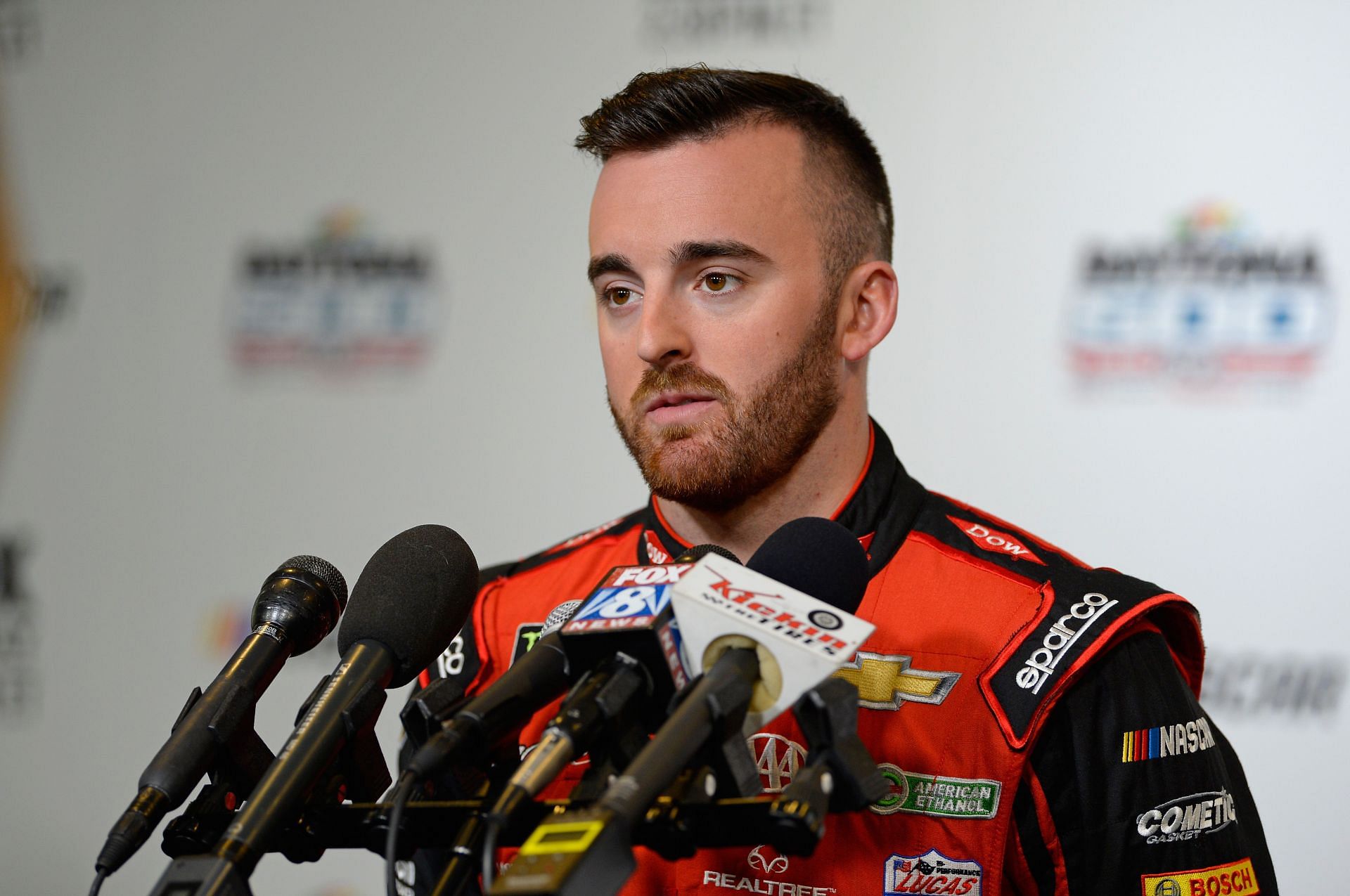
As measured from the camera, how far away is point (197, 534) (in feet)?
7.99

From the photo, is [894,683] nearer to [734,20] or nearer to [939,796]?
[939,796]

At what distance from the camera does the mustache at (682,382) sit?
3.92ft

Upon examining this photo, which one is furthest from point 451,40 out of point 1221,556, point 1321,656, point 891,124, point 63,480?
point 1321,656

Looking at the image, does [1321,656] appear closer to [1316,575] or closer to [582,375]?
[1316,575]

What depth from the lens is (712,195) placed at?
4.03ft

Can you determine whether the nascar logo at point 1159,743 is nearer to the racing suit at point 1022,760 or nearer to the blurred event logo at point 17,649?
the racing suit at point 1022,760

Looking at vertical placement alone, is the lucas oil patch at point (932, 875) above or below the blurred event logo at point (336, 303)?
below

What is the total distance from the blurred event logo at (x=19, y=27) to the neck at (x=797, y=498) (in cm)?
202

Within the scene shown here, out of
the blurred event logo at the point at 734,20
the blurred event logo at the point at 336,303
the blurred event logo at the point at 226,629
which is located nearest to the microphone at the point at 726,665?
the blurred event logo at the point at 734,20

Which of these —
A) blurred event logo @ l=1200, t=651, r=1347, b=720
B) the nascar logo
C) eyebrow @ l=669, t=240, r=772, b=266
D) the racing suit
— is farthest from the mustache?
blurred event logo @ l=1200, t=651, r=1347, b=720

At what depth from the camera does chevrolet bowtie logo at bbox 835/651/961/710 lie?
1175mm

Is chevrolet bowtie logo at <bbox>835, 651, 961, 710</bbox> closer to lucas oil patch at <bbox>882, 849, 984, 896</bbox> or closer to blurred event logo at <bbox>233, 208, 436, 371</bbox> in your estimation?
lucas oil patch at <bbox>882, 849, 984, 896</bbox>

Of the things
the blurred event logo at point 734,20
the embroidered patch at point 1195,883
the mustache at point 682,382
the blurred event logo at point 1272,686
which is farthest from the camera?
the blurred event logo at point 734,20

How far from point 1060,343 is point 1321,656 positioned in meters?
0.61
